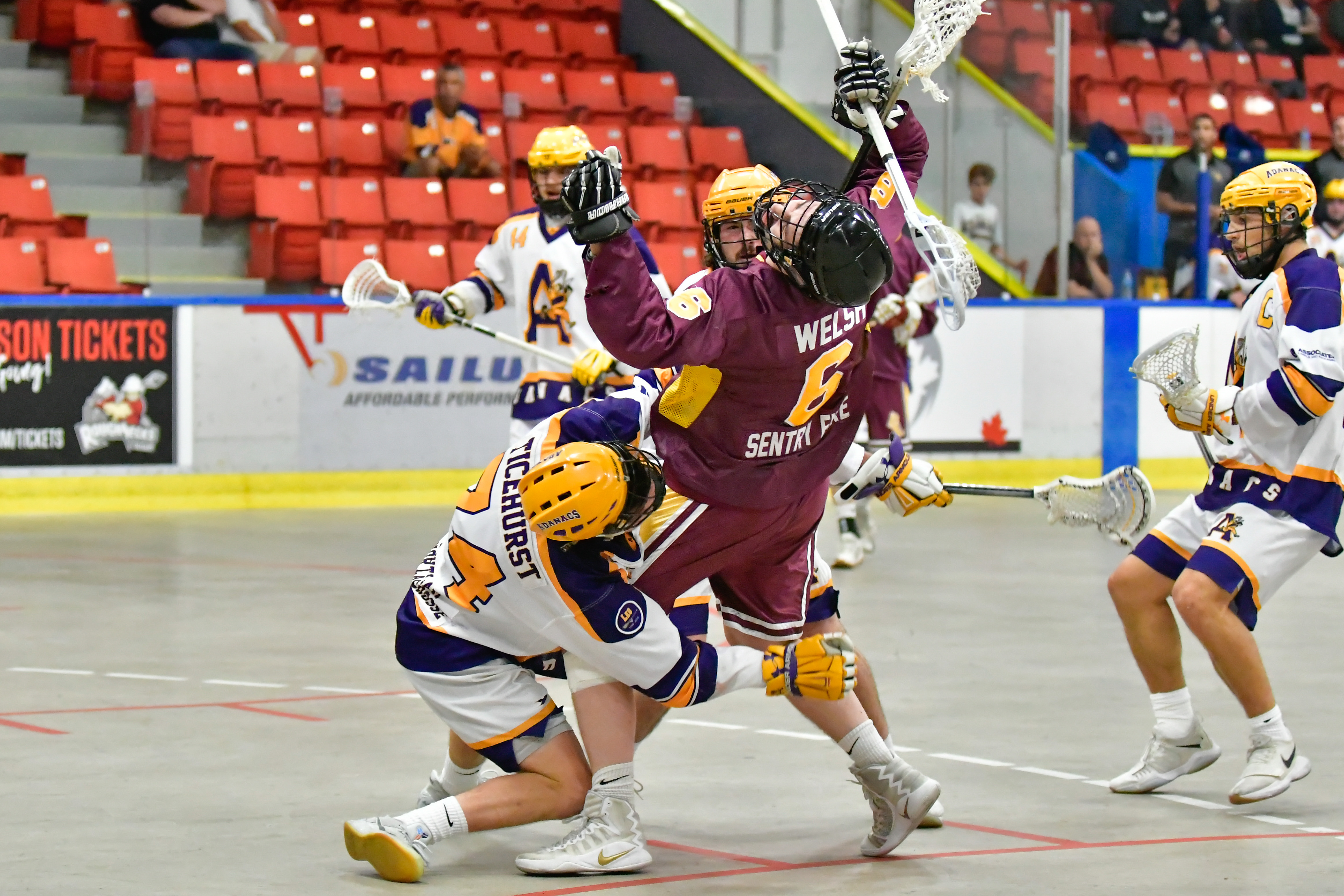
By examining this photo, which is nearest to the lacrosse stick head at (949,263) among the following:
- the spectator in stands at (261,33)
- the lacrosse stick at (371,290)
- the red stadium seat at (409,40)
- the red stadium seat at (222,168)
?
the lacrosse stick at (371,290)

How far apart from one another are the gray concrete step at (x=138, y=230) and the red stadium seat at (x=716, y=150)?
4.26m

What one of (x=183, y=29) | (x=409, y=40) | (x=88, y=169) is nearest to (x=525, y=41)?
(x=409, y=40)

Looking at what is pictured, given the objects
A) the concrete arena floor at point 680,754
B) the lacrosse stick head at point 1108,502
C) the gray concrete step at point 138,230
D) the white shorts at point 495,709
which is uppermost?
the gray concrete step at point 138,230

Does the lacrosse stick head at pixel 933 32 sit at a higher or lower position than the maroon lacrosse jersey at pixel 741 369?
higher

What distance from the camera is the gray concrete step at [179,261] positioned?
1209 centimetres

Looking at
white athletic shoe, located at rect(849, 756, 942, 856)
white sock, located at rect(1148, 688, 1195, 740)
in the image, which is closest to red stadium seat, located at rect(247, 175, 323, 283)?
white sock, located at rect(1148, 688, 1195, 740)

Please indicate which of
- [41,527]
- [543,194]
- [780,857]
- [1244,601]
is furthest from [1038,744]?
[41,527]

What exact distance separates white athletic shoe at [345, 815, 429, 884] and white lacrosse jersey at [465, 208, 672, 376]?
13.9 ft

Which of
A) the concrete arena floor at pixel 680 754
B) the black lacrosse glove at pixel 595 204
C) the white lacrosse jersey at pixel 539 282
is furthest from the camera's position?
the white lacrosse jersey at pixel 539 282

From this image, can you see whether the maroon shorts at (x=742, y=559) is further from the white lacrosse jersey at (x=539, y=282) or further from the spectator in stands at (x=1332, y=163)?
the spectator in stands at (x=1332, y=163)

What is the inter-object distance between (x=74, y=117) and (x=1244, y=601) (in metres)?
10.3

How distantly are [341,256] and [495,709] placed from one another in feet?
29.2

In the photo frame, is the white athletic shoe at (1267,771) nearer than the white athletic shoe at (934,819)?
No

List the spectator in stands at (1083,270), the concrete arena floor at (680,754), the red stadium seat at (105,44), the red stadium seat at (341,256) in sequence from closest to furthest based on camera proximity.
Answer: the concrete arena floor at (680,754)
the red stadium seat at (341,256)
the red stadium seat at (105,44)
the spectator in stands at (1083,270)
